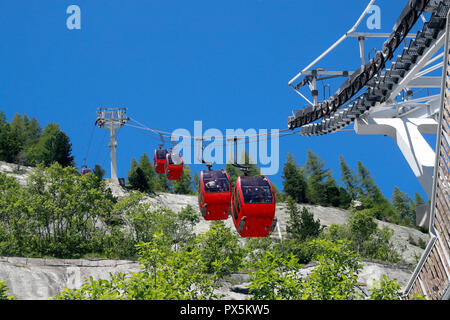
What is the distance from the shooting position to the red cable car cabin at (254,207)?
50.5 ft

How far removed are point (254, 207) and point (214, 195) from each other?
11.0ft

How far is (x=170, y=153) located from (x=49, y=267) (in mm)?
10767

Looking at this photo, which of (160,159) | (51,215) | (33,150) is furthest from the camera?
(33,150)

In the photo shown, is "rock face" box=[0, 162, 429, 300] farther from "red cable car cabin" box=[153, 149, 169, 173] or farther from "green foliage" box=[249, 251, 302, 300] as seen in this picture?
"green foliage" box=[249, 251, 302, 300]

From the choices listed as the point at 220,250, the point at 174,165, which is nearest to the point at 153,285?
the point at 174,165

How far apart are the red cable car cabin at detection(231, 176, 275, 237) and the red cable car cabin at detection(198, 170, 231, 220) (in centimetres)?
249

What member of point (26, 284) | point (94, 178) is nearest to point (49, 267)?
point (26, 284)

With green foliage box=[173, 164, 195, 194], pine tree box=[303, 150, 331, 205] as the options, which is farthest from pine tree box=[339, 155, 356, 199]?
green foliage box=[173, 164, 195, 194]

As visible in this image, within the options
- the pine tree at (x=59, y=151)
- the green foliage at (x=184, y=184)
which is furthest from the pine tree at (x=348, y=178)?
the pine tree at (x=59, y=151)

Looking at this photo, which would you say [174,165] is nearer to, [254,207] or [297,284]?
[254,207]

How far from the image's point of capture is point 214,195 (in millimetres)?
18344

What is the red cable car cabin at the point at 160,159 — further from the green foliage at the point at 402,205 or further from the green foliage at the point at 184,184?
the green foliage at the point at 402,205

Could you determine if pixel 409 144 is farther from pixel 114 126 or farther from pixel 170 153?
pixel 114 126

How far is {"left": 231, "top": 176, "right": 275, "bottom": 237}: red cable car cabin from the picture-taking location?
15.4 metres
